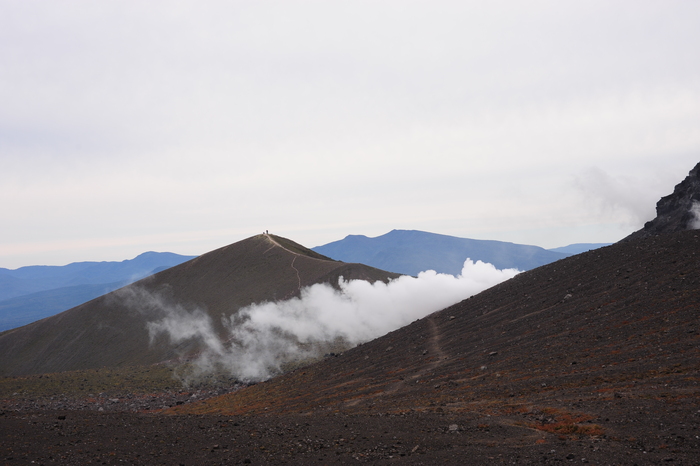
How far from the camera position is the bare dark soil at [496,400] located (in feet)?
Answer: 50.5

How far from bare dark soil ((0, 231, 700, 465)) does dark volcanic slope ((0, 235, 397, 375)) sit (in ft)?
138

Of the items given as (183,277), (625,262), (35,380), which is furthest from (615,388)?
(183,277)

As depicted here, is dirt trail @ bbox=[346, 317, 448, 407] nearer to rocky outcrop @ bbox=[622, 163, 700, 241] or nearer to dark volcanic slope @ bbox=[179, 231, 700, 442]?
dark volcanic slope @ bbox=[179, 231, 700, 442]

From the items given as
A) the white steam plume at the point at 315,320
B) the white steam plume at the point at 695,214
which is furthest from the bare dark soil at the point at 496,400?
the white steam plume at the point at 315,320

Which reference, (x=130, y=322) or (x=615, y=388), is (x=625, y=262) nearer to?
(x=615, y=388)

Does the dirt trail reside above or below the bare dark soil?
below

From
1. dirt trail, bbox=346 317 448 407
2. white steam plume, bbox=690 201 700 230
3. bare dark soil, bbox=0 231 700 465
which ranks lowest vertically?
dirt trail, bbox=346 317 448 407

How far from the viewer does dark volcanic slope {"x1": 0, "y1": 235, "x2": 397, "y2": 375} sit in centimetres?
8300

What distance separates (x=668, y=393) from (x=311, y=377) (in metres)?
32.6

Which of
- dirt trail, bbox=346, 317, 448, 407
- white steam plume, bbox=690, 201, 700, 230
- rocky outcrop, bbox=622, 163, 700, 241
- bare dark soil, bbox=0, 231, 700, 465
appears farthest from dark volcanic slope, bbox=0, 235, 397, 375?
white steam plume, bbox=690, 201, 700, 230

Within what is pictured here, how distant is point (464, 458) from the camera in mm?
14297

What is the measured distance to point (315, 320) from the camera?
7612 cm

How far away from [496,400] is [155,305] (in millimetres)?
88737

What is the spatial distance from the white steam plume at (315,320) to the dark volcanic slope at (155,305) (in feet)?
11.8
